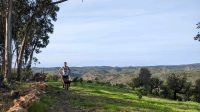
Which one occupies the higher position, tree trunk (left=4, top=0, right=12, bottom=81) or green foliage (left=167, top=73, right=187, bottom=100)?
tree trunk (left=4, top=0, right=12, bottom=81)

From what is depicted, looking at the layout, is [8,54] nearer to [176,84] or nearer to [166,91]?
[166,91]

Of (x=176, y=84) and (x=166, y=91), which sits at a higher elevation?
(x=176, y=84)

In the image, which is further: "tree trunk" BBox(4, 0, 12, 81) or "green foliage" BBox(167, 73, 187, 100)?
"green foliage" BBox(167, 73, 187, 100)

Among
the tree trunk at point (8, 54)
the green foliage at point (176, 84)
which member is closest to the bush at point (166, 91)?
the green foliage at point (176, 84)

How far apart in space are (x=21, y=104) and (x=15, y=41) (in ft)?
152

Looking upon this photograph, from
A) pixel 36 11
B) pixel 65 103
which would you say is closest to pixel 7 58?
pixel 36 11

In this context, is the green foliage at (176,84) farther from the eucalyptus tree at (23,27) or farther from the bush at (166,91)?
the eucalyptus tree at (23,27)

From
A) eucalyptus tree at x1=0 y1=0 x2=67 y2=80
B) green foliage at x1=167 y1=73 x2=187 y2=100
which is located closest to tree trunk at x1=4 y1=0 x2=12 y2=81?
eucalyptus tree at x1=0 y1=0 x2=67 y2=80

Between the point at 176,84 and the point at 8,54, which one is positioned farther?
the point at 176,84

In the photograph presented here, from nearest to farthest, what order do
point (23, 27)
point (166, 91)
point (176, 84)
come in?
1. point (23, 27)
2. point (166, 91)
3. point (176, 84)

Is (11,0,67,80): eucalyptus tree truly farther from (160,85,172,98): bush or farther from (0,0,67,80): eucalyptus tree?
(160,85,172,98): bush

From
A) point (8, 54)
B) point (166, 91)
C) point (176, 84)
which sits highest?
point (8, 54)

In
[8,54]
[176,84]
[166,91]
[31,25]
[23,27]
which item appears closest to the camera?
[8,54]

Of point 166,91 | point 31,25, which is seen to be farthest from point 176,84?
point 31,25
